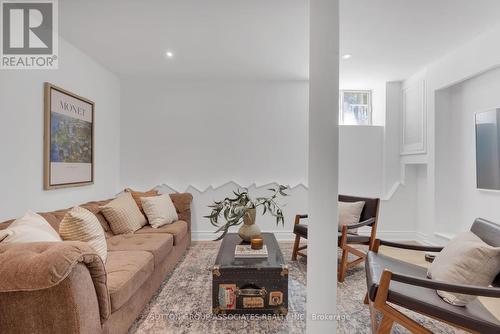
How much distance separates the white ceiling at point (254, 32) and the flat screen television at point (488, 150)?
0.87 m

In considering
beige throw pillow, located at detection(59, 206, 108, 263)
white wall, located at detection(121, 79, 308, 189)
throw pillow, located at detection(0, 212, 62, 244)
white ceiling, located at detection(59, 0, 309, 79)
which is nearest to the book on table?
beige throw pillow, located at detection(59, 206, 108, 263)

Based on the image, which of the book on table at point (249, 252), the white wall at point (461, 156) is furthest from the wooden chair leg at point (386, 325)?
the white wall at point (461, 156)

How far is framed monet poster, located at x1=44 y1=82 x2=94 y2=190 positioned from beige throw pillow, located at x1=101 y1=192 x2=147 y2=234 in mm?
513

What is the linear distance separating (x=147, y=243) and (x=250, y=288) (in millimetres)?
1058

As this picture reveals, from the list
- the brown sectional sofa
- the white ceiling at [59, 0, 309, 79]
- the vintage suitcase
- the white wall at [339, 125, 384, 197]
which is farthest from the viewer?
the white wall at [339, 125, 384, 197]

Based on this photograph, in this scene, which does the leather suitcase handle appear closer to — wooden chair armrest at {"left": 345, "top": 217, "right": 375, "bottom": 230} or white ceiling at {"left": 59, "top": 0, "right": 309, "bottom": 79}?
wooden chair armrest at {"left": 345, "top": 217, "right": 375, "bottom": 230}

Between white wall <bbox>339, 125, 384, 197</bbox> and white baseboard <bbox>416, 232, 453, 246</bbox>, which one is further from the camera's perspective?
white wall <bbox>339, 125, 384, 197</bbox>

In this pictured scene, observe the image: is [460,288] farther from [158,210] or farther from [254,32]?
[158,210]

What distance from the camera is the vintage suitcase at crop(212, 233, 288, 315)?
1.98 m

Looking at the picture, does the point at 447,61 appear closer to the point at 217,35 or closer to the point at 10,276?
the point at 217,35

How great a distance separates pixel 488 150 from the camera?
2.81 metres

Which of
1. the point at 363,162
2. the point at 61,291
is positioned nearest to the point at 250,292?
the point at 61,291

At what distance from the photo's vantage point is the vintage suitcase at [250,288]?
1.98m

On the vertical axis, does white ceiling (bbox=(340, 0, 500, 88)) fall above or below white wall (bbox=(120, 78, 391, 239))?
above
